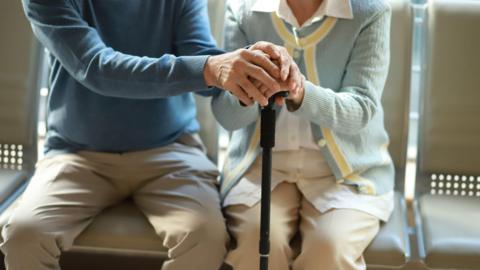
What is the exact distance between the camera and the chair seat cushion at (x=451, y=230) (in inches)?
79.1

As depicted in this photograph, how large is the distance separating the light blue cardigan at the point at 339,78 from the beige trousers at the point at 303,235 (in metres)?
0.12

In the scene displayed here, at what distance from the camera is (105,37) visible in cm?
222

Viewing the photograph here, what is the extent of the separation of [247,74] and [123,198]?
0.59 metres

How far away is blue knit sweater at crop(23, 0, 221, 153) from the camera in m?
2.08

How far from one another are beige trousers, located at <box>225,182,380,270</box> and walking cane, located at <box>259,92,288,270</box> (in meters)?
0.18

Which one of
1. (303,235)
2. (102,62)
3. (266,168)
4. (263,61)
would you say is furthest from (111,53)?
(303,235)

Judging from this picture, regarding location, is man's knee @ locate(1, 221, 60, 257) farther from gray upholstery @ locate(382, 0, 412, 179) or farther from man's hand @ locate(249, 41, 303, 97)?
gray upholstery @ locate(382, 0, 412, 179)

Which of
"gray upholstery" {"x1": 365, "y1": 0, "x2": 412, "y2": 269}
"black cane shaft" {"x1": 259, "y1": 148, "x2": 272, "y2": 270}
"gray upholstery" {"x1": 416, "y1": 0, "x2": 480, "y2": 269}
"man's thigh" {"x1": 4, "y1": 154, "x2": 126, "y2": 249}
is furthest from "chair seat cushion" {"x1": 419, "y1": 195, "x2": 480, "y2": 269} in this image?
"man's thigh" {"x1": 4, "y1": 154, "x2": 126, "y2": 249}

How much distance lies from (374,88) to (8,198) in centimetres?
106

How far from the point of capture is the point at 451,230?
2.12 m

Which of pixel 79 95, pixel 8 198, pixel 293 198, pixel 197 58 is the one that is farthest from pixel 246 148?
pixel 8 198

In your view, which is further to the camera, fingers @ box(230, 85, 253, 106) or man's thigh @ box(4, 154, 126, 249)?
man's thigh @ box(4, 154, 126, 249)

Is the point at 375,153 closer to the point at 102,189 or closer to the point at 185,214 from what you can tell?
the point at 185,214

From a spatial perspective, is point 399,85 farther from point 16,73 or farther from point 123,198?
point 16,73
